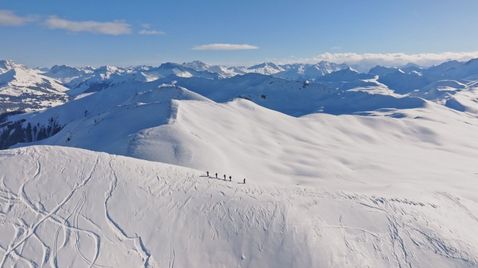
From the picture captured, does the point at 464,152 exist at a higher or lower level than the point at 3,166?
lower

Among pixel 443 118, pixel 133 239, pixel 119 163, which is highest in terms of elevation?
pixel 119 163

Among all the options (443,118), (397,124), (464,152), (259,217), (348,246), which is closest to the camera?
(348,246)

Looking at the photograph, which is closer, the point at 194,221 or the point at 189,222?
the point at 189,222

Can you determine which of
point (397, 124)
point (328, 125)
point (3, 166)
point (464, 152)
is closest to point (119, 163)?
point (3, 166)

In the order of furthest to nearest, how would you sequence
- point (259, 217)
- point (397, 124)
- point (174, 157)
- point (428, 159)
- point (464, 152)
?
point (397, 124)
point (464, 152)
point (428, 159)
point (174, 157)
point (259, 217)

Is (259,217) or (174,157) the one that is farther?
(174,157)

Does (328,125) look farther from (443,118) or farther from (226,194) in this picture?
(226,194)
